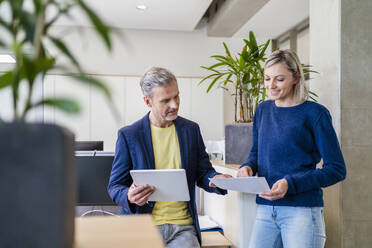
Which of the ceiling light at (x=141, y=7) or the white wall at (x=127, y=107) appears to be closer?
the ceiling light at (x=141, y=7)

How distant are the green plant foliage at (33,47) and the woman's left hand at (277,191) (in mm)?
1187

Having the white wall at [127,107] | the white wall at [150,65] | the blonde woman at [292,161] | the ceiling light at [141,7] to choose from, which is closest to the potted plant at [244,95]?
the blonde woman at [292,161]

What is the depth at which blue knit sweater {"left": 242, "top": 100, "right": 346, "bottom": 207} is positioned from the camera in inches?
61.1

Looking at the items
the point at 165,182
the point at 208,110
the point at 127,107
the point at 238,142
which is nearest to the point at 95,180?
the point at 238,142

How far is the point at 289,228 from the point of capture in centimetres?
159

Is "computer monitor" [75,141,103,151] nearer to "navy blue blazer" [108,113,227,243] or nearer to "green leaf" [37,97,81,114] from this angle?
"navy blue blazer" [108,113,227,243]

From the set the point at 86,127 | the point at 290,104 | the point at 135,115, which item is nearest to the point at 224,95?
the point at 135,115

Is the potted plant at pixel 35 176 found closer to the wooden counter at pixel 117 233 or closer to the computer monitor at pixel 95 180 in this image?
the wooden counter at pixel 117 233

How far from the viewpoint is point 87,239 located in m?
0.64

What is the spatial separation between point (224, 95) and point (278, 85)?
508 cm

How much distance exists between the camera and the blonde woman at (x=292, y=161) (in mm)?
1556

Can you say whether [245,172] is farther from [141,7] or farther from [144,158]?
[141,7]

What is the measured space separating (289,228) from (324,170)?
281 mm

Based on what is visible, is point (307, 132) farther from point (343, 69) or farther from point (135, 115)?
point (135, 115)
